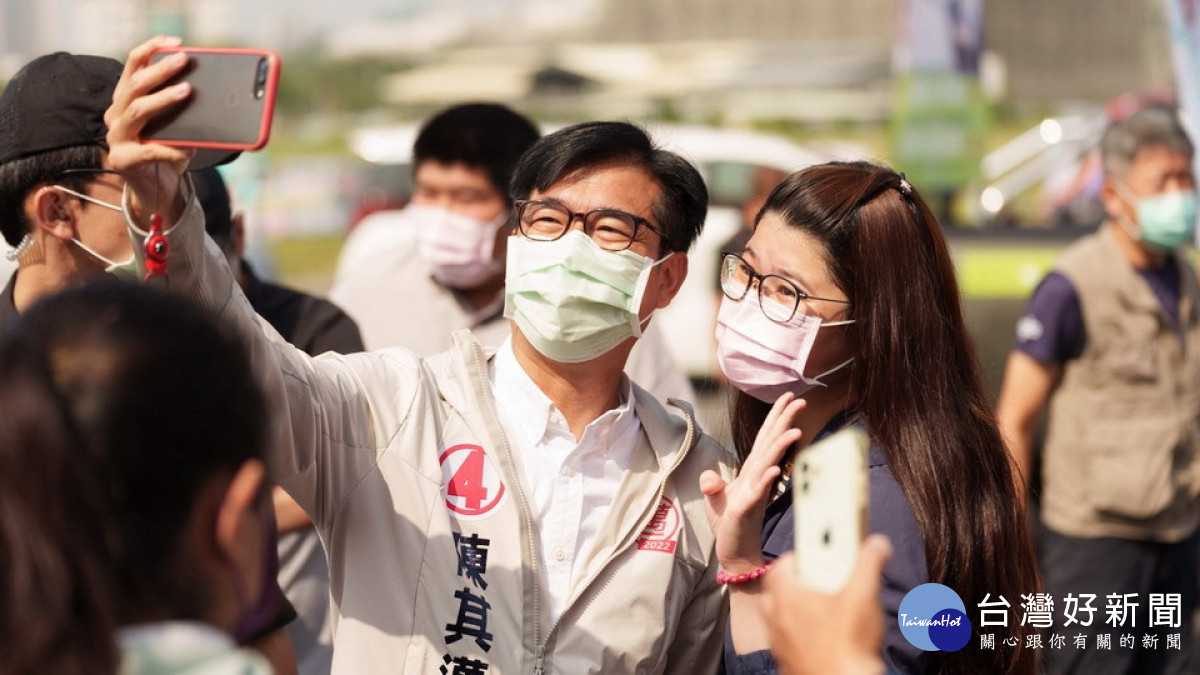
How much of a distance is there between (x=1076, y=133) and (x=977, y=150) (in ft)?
17.8

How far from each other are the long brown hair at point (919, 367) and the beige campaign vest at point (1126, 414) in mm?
2145

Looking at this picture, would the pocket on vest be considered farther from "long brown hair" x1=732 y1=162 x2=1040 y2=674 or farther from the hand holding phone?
the hand holding phone

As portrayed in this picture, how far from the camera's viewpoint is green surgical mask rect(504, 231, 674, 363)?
261cm

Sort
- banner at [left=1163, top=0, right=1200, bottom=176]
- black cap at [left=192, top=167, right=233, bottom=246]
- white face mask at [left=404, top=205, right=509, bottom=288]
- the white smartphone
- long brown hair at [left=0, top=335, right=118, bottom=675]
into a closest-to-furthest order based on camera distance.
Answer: long brown hair at [left=0, top=335, right=118, bottom=675] → the white smartphone → black cap at [left=192, top=167, right=233, bottom=246] → white face mask at [left=404, top=205, right=509, bottom=288] → banner at [left=1163, top=0, right=1200, bottom=176]

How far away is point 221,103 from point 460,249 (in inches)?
84.0

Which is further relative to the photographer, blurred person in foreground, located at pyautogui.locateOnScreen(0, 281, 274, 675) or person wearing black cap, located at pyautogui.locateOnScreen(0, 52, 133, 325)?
person wearing black cap, located at pyautogui.locateOnScreen(0, 52, 133, 325)

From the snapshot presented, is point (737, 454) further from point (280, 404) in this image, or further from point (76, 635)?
point (76, 635)

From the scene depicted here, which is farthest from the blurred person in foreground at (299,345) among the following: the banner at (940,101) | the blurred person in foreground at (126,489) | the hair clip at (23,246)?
the banner at (940,101)

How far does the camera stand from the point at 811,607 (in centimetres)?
151

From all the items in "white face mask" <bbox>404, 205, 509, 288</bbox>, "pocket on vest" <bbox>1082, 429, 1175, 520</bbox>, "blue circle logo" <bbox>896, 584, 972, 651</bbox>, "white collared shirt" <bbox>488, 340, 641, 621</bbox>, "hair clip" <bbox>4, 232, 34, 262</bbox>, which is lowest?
"pocket on vest" <bbox>1082, 429, 1175, 520</bbox>

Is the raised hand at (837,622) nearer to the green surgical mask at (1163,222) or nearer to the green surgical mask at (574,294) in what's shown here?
the green surgical mask at (574,294)

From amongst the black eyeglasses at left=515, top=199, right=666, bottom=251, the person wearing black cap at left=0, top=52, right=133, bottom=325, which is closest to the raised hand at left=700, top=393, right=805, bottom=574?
the black eyeglasses at left=515, top=199, right=666, bottom=251

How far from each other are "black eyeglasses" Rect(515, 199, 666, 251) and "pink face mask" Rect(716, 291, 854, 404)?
280 mm

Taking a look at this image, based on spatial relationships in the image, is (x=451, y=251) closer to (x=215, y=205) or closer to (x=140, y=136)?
(x=215, y=205)
